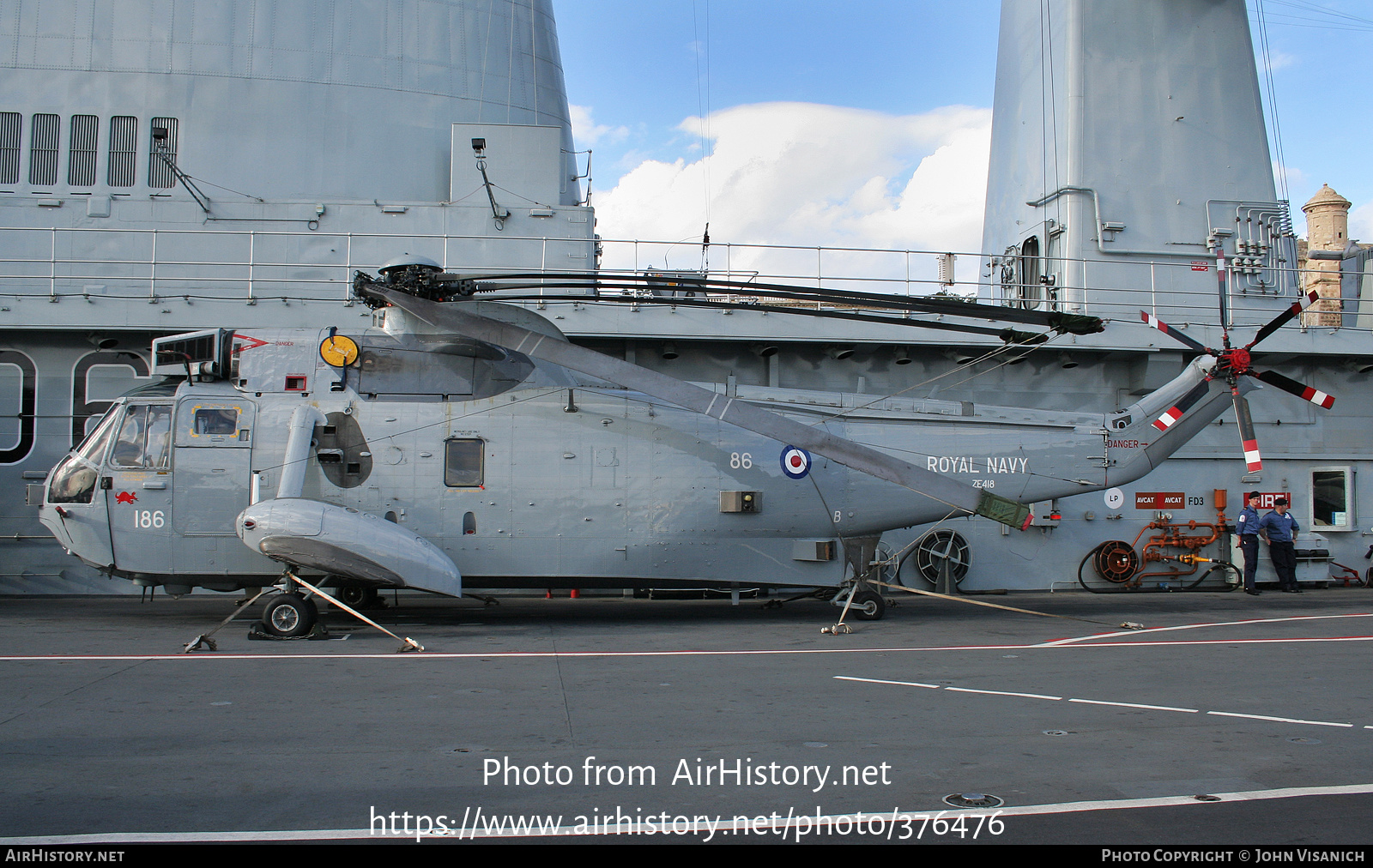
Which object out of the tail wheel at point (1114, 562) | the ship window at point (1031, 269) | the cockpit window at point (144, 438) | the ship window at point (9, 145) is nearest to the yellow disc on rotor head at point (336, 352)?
the cockpit window at point (144, 438)

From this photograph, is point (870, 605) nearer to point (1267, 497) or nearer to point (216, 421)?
point (216, 421)

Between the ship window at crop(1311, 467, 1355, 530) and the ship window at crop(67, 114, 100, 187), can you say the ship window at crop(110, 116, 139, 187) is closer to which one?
the ship window at crop(67, 114, 100, 187)

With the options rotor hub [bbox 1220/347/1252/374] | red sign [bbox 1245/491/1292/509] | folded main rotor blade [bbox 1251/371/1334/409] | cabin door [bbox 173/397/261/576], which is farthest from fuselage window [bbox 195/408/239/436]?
red sign [bbox 1245/491/1292/509]

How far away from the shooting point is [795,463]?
1055 cm

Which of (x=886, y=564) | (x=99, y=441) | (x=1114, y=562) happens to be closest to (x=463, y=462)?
(x=99, y=441)

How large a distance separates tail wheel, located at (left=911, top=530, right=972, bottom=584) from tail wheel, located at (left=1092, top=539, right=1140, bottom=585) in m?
2.31

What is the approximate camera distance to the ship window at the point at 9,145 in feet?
45.0

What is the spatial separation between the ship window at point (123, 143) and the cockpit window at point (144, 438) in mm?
6195

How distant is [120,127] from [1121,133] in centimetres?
1673

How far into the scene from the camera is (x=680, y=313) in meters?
13.5

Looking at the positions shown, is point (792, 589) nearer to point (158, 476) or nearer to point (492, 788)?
point (492, 788)

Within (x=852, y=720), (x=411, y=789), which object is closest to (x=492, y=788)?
(x=411, y=789)

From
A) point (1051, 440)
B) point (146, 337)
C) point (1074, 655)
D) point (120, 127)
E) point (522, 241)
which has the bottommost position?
point (1074, 655)

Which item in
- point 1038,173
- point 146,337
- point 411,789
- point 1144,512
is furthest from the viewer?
point 1038,173
